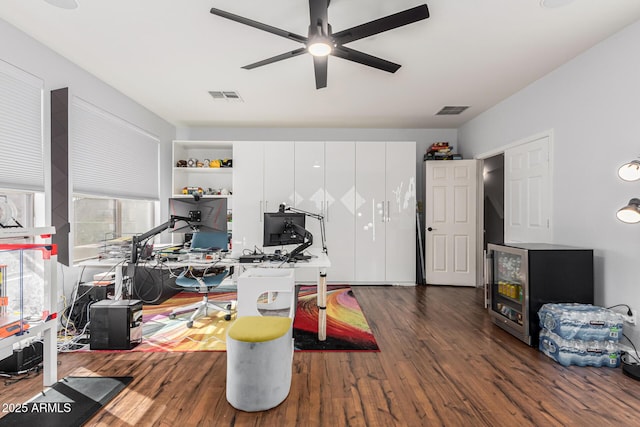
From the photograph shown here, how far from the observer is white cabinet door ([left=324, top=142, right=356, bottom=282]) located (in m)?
4.70

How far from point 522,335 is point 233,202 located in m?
3.96

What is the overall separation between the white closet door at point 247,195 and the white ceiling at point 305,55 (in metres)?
0.71

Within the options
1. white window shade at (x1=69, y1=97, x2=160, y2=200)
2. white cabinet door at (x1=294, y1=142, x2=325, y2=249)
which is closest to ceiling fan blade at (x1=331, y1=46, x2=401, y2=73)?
white cabinet door at (x1=294, y1=142, x2=325, y2=249)

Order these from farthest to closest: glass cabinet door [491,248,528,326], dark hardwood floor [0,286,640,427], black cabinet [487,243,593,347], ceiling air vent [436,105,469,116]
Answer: ceiling air vent [436,105,469,116] < glass cabinet door [491,248,528,326] < black cabinet [487,243,593,347] < dark hardwood floor [0,286,640,427]

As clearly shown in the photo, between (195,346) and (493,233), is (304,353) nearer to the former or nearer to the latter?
(195,346)

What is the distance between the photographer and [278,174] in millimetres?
→ 4691

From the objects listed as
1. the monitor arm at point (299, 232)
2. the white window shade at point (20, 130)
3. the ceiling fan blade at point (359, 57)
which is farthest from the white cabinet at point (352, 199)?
the white window shade at point (20, 130)

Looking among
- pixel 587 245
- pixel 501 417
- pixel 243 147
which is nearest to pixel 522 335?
pixel 587 245

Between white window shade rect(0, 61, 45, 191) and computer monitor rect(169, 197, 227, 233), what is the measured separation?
1.13 m

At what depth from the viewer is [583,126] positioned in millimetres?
2770

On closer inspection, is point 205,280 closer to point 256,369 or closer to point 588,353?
point 256,369

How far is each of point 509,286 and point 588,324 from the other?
2.20ft

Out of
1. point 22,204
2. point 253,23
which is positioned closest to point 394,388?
point 253,23

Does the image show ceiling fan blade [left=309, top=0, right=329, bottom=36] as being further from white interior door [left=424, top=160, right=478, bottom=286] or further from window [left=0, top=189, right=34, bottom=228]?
white interior door [left=424, top=160, right=478, bottom=286]
